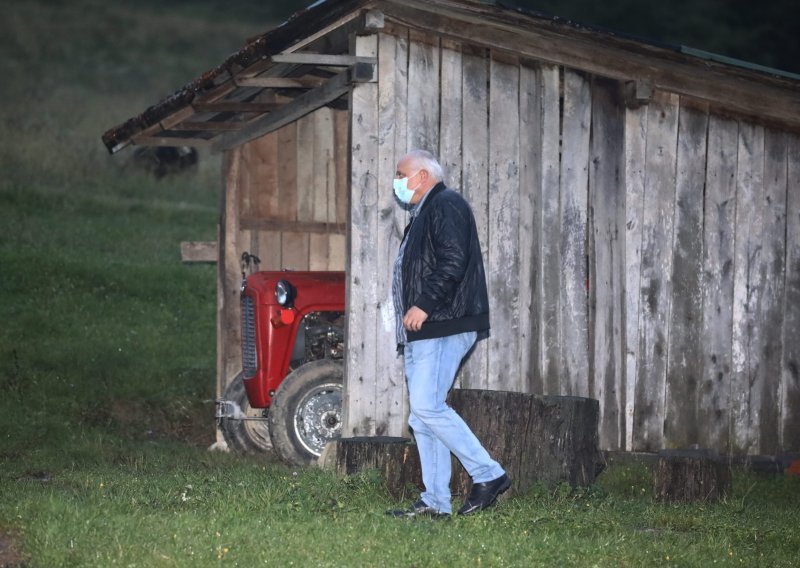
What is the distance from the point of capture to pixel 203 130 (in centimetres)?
1214

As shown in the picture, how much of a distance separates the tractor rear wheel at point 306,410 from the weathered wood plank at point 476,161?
3.73ft

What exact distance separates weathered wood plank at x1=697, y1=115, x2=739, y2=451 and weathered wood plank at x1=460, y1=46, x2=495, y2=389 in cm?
189

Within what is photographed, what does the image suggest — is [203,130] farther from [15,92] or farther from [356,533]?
[15,92]

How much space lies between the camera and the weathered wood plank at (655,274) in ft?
32.3

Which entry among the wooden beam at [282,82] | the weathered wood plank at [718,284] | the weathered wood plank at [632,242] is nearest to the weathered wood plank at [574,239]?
the weathered wood plank at [632,242]

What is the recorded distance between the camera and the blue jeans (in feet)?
23.5

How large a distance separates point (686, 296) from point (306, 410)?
10.2 ft

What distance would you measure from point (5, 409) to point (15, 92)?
28.8 metres

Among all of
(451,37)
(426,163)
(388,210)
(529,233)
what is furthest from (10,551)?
(451,37)

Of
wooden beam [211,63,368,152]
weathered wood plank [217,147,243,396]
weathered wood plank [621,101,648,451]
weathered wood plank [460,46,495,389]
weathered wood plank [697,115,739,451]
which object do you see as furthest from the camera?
weathered wood plank [217,147,243,396]

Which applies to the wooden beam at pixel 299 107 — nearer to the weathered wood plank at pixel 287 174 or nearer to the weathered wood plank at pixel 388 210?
the weathered wood plank at pixel 388 210

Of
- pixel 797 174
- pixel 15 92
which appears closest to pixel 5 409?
pixel 797 174

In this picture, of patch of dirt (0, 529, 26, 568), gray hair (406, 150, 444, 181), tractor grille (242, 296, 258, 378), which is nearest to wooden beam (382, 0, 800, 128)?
gray hair (406, 150, 444, 181)

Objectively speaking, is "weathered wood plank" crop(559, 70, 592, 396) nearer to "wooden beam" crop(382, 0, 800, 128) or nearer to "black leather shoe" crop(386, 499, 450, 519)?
"wooden beam" crop(382, 0, 800, 128)
